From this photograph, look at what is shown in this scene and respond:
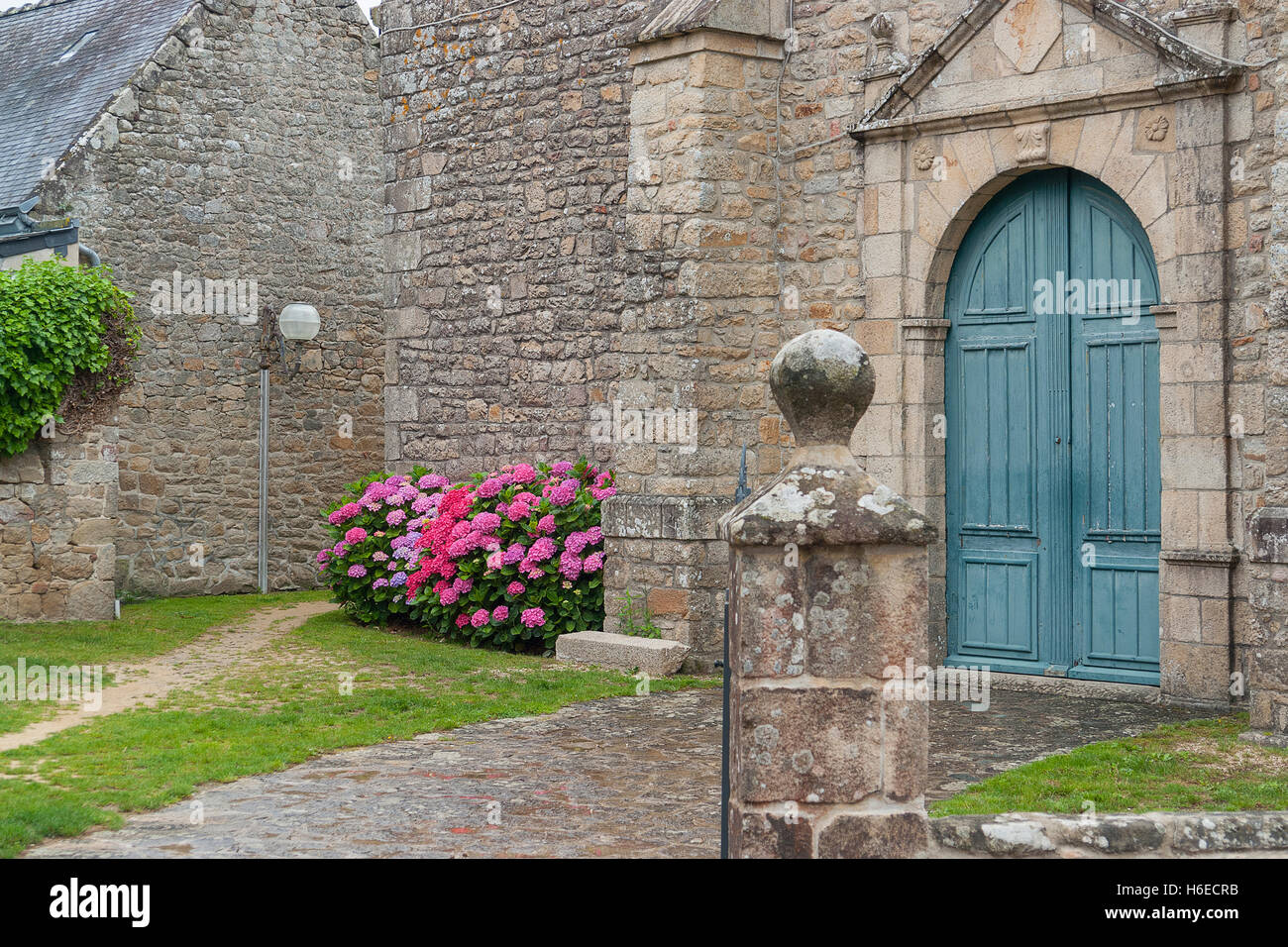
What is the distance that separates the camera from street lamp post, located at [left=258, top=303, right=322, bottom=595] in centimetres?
1430

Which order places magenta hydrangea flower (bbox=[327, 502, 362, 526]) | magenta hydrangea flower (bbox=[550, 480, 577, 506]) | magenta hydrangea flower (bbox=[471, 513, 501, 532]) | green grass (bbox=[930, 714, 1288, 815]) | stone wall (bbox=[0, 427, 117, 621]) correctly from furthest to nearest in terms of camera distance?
magenta hydrangea flower (bbox=[327, 502, 362, 526])
stone wall (bbox=[0, 427, 117, 621])
magenta hydrangea flower (bbox=[471, 513, 501, 532])
magenta hydrangea flower (bbox=[550, 480, 577, 506])
green grass (bbox=[930, 714, 1288, 815])

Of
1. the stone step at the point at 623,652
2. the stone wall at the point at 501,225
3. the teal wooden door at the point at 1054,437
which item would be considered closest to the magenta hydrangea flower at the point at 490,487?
the stone wall at the point at 501,225

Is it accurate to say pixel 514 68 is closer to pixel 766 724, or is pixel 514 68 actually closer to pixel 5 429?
pixel 5 429

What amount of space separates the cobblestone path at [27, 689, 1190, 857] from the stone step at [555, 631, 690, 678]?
0.95m

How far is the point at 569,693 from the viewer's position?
802 cm

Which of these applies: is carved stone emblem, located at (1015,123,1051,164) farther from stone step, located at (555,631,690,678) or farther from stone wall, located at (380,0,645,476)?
stone step, located at (555,631,690,678)

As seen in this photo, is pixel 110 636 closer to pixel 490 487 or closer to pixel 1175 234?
pixel 490 487

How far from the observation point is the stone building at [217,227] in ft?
44.2

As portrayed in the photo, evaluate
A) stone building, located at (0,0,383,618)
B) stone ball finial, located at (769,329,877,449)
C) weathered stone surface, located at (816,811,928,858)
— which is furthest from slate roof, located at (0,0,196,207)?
weathered stone surface, located at (816,811,928,858)

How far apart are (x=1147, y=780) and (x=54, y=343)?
27.8ft

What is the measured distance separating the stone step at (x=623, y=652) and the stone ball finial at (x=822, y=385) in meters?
5.20

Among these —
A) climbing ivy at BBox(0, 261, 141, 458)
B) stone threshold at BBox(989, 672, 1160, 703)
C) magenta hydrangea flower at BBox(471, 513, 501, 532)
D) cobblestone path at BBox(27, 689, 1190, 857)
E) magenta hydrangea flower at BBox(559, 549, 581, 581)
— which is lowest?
cobblestone path at BBox(27, 689, 1190, 857)

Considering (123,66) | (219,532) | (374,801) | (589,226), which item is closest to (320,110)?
(123,66)

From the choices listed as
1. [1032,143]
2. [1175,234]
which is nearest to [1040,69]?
[1032,143]
